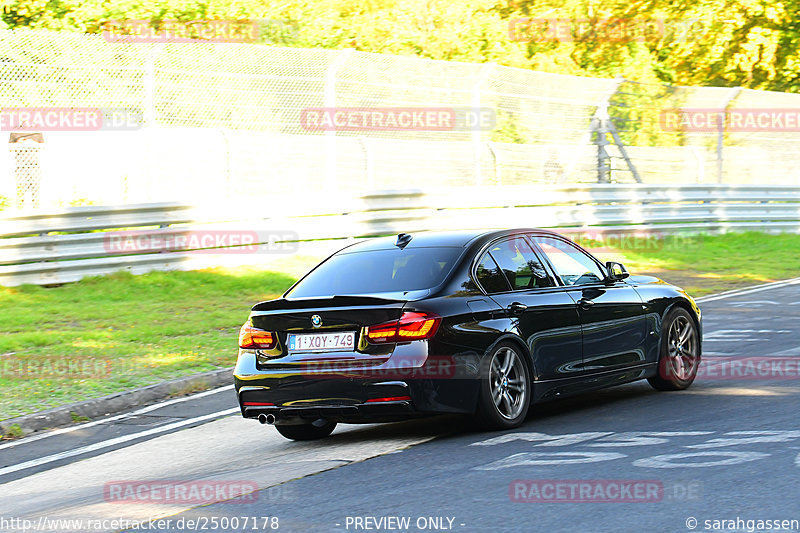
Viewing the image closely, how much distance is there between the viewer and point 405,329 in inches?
290

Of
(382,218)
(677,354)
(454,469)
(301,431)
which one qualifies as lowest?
(301,431)

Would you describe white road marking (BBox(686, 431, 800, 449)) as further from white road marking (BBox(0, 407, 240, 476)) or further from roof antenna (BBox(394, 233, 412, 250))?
white road marking (BBox(0, 407, 240, 476))

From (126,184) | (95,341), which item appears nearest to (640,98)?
(126,184)

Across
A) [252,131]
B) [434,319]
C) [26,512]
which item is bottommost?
[26,512]

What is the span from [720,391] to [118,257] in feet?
31.3

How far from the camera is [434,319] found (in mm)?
7418

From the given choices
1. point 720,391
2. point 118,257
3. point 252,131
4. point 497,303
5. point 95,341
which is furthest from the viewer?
point 252,131

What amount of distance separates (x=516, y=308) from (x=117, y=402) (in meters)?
3.61

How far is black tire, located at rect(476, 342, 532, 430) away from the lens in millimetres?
7566

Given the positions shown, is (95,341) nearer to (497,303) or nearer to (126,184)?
(497,303)

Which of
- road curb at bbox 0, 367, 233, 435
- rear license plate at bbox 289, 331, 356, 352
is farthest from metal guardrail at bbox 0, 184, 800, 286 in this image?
rear license plate at bbox 289, 331, 356, 352

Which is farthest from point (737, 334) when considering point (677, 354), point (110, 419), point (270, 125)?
point (270, 125)

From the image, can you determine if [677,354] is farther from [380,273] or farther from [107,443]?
[107,443]

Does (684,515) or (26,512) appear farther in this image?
(26,512)
